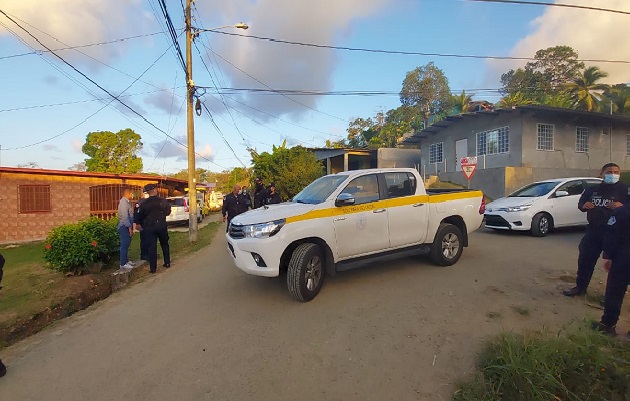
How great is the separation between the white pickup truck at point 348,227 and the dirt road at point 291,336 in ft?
1.44

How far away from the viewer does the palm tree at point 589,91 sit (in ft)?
96.3

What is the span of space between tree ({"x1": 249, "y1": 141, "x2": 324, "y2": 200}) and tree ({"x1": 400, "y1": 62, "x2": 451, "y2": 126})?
33.3 metres

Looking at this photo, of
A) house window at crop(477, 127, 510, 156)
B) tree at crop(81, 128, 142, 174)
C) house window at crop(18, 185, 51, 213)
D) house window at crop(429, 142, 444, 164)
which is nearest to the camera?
house window at crop(18, 185, 51, 213)

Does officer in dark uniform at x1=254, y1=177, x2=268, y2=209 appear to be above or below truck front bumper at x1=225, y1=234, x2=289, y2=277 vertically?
above

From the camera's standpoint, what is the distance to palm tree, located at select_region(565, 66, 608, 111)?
2936 cm

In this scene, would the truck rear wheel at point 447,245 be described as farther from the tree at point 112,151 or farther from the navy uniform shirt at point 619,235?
the tree at point 112,151

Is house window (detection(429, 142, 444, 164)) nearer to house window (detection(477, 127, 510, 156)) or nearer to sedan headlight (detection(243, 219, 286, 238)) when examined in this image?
house window (detection(477, 127, 510, 156))

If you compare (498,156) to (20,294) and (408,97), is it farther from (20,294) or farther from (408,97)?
(408,97)

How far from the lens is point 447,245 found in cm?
646

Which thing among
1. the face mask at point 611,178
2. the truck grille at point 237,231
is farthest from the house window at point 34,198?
the face mask at point 611,178

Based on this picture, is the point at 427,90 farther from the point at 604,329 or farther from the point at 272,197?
the point at 604,329

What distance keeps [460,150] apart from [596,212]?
20.1 m

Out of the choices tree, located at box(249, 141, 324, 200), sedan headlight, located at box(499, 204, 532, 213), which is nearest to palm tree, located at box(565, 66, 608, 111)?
A: tree, located at box(249, 141, 324, 200)

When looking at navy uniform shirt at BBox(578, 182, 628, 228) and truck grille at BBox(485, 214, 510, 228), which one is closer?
navy uniform shirt at BBox(578, 182, 628, 228)
